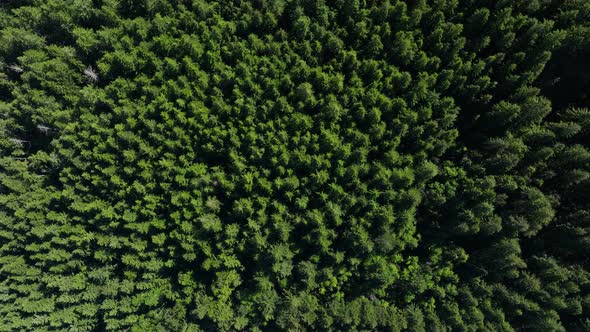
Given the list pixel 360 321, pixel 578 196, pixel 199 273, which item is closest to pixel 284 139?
pixel 199 273

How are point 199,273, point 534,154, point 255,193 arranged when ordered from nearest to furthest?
point 534,154
point 255,193
point 199,273

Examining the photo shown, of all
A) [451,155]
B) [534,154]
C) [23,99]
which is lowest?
[23,99]

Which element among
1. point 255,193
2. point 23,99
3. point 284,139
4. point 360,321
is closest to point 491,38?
point 284,139

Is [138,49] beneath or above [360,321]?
above

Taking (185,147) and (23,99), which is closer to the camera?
(185,147)

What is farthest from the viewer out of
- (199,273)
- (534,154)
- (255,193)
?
(199,273)

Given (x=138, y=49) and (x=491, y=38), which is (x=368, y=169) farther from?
(x=138, y=49)
